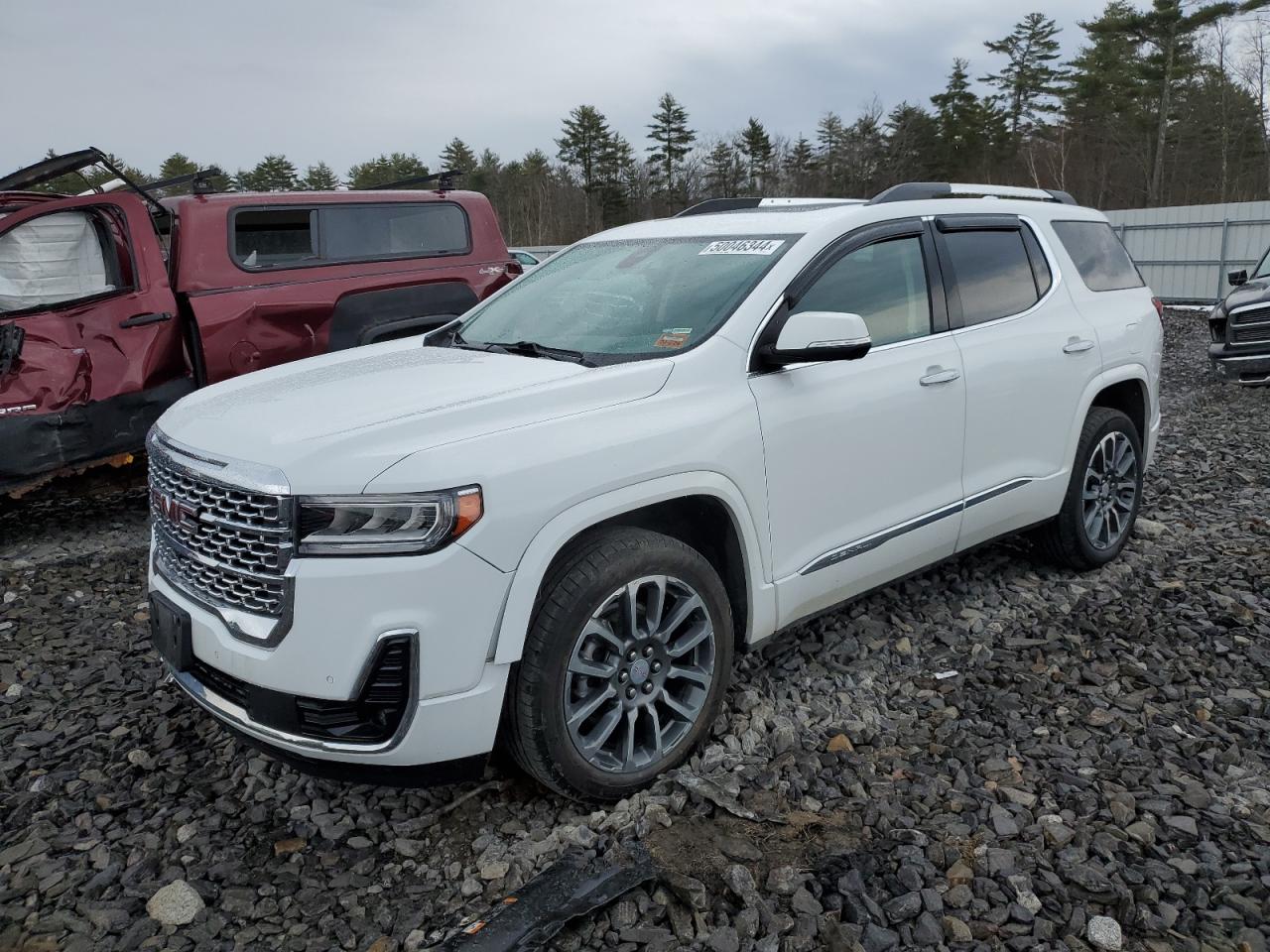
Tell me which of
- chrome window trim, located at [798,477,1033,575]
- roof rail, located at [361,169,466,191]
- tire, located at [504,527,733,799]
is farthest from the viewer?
roof rail, located at [361,169,466,191]

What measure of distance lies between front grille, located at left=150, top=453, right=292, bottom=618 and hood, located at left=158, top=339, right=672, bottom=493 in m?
0.11

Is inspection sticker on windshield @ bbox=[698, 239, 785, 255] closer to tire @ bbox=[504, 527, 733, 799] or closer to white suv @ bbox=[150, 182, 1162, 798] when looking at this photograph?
white suv @ bbox=[150, 182, 1162, 798]

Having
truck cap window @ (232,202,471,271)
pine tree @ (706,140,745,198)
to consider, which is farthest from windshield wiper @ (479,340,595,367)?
pine tree @ (706,140,745,198)

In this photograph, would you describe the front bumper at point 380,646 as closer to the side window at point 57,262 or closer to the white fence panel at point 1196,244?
the side window at point 57,262

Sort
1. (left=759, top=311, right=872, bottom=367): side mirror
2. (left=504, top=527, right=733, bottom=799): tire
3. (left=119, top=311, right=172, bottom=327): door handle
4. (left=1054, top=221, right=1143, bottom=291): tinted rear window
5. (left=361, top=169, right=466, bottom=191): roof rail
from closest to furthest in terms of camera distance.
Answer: (left=504, top=527, right=733, bottom=799): tire → (left=759, top=311, right=872, bottom=367): side mirror → (left=1054, top=221, right=1143, bottom=291): tinted rear window → (left=119, top=311, right=172, bottom=327): door handle → (left=361, top=169, right=466, bottom=191): roof rail

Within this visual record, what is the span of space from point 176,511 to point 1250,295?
1120 cm

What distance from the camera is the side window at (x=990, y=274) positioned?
12.7 ft

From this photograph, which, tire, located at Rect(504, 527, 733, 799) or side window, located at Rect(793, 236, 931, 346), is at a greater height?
side window, located at Rect(793, 236, 931, 346)

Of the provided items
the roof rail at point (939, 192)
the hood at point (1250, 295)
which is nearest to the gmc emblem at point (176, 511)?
the roof rail at point (939, 192)

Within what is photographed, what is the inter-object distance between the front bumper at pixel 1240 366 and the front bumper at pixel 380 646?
1020cm

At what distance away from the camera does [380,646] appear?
2.31 meters

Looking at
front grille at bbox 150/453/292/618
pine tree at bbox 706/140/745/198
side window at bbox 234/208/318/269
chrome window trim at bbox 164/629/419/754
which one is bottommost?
chrome window trim at bbox 164/629/419/754

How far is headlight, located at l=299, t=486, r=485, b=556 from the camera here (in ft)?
7.59

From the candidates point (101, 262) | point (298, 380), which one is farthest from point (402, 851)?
point (101, 262)
